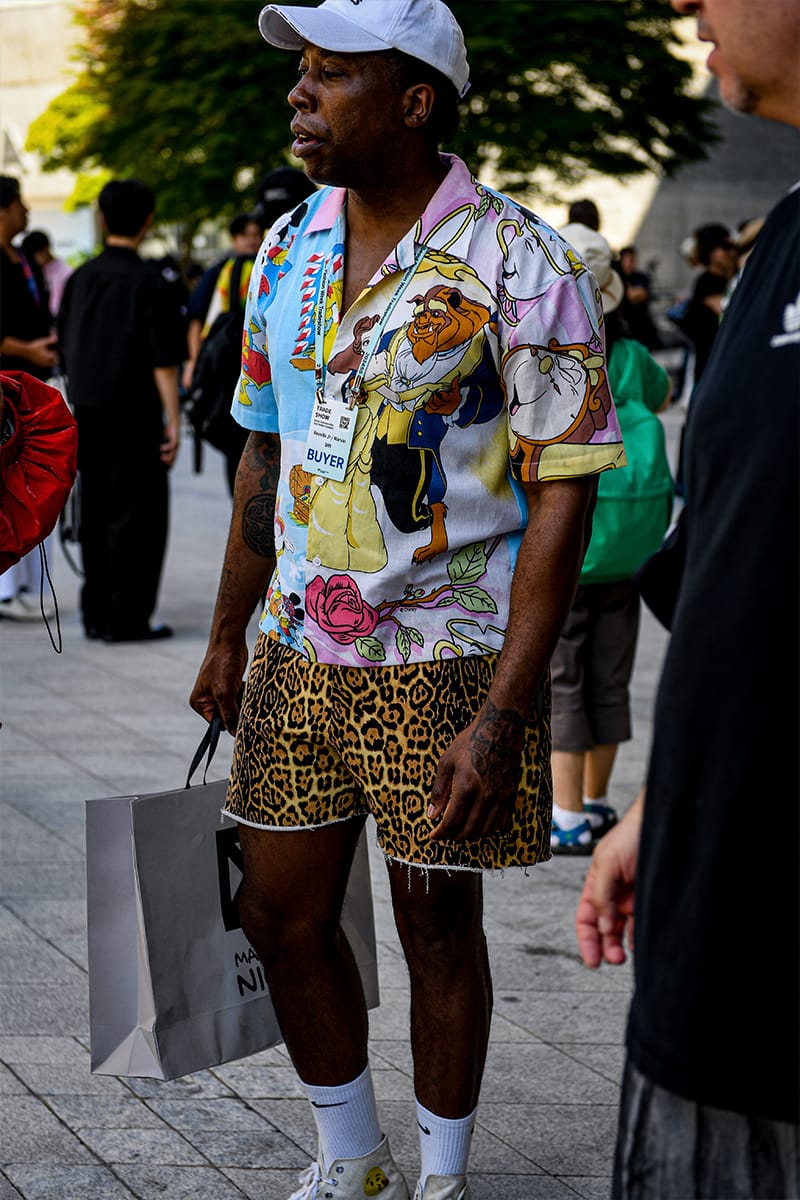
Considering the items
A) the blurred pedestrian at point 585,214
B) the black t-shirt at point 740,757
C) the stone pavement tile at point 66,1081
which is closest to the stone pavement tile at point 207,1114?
the stone pavement tile at point 66,1081

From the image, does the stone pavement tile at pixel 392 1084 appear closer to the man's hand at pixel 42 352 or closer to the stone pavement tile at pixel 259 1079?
the stone pavement tile at pixel 259 1079

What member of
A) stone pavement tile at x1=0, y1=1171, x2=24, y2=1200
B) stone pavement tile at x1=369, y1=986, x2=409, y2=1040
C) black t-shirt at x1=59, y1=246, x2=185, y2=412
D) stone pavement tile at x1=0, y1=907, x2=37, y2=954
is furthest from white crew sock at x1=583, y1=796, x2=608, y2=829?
black t-shirt at x1=59, y1=246, x2=185, y2=412

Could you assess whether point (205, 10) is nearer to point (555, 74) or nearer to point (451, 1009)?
point (555, 74)

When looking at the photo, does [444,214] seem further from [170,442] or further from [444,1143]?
[170,442]

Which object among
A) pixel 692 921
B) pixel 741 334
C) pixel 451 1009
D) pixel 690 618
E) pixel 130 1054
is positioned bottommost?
pixel 130 1054

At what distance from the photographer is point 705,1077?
1.68 meters

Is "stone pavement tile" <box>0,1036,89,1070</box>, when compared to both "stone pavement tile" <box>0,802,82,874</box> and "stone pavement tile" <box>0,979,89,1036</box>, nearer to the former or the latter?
"stone pavement tile" <box>0,979,89,1036</box>

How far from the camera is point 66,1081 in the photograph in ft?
12.0

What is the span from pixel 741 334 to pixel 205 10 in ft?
72.3

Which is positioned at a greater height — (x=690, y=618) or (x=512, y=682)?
(x=690, y=618)

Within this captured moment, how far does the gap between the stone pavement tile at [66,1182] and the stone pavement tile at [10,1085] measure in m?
0.33

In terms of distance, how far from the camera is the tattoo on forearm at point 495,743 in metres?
2.73

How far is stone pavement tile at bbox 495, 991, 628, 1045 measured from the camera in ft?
13.1

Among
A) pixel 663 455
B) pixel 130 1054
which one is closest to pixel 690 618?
pixel 130 1054
